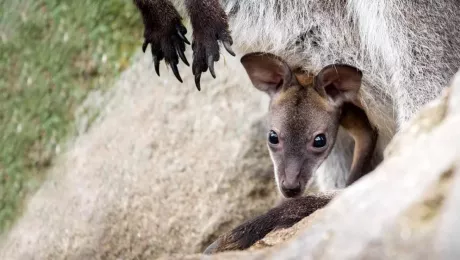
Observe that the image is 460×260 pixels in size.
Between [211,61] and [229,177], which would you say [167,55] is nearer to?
[211,61]

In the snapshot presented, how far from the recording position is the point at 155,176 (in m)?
5.11

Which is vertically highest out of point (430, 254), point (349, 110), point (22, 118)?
point (430, 254)

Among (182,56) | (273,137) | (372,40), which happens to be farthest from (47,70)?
(372,40)

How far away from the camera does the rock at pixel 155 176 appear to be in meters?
4.99

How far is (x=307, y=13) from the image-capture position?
3695 millimetres

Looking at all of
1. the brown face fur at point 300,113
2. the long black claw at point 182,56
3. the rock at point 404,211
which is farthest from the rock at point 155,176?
the rock at point 404,211

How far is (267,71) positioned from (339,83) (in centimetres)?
35

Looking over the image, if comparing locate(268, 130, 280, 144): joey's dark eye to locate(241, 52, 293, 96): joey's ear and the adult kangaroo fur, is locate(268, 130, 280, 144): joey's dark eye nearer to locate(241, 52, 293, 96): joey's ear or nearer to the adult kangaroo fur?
locate(241, 52, 293, 96): joey's ear

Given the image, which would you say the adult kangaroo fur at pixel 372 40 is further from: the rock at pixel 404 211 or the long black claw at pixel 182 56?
the rock at pixel 404 211

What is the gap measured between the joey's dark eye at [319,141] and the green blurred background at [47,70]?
6.96 feet

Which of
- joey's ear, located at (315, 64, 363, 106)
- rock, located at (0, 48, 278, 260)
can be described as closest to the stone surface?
joey's ear, located at (315, 64, 363, 106)

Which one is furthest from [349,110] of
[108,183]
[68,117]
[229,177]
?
[68,117]

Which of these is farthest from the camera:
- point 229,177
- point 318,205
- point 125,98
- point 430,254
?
point 125,98

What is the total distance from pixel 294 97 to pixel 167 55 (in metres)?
0.60
